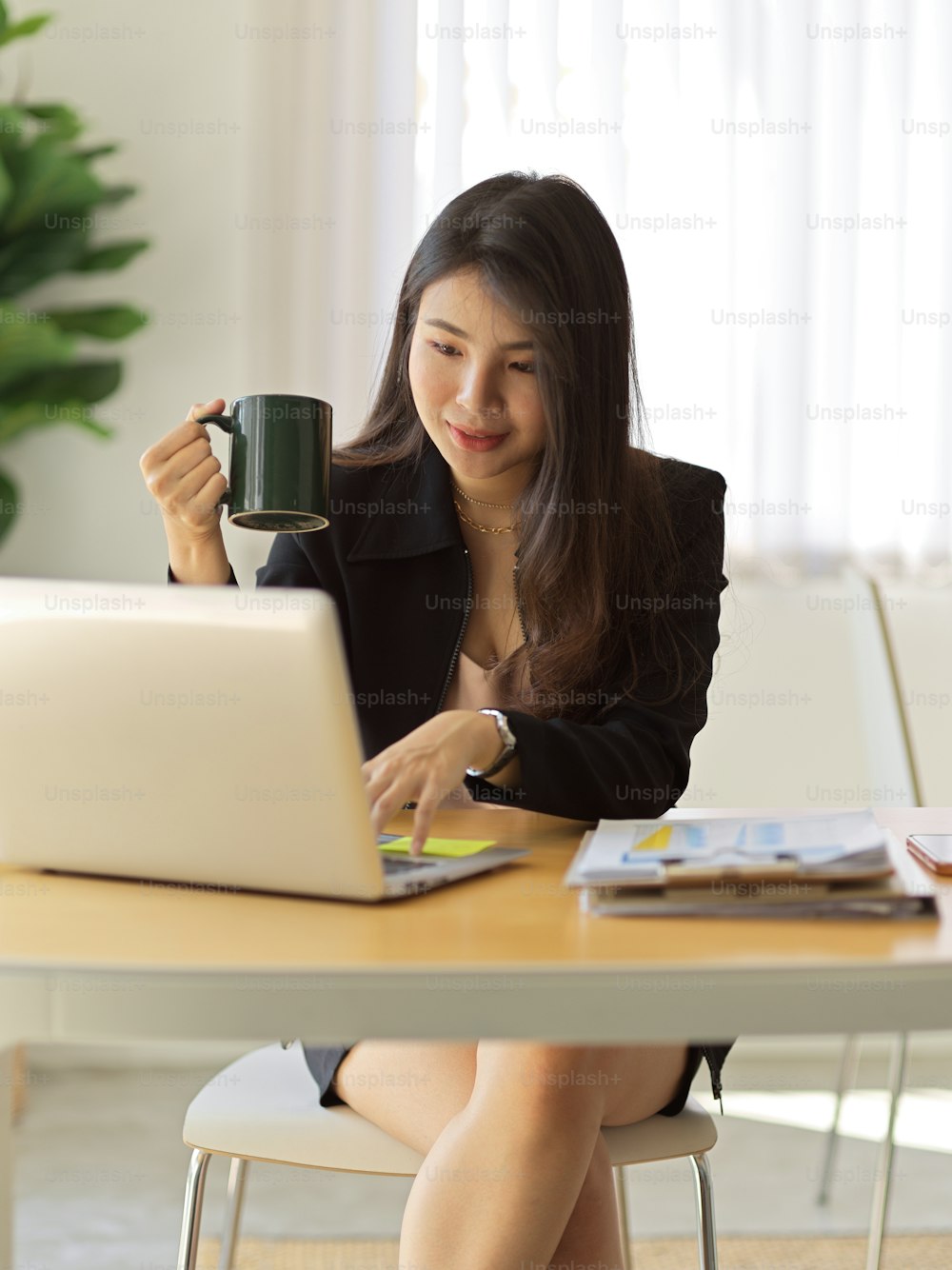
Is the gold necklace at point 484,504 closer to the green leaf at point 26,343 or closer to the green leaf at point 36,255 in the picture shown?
the green leaf at point 26,343

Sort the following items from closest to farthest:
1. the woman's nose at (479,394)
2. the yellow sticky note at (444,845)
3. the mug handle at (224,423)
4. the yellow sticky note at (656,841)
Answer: the yellow sticky note at (656,841) < the yellow sticky note at (444,845) < the mug handle at (224,423) < the woman's nose at (479,394)

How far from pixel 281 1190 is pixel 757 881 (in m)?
1.64

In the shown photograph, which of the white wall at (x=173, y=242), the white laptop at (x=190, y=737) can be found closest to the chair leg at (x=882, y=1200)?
the white laptop at (x=190, y=737)

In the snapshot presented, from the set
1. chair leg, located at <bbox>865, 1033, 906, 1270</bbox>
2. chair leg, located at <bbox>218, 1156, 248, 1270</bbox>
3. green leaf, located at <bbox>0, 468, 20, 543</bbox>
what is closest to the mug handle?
chair leg, located at <bbox>218, 1156, 248, 1270</bbox>

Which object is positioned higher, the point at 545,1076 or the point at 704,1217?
the point at 545,1076

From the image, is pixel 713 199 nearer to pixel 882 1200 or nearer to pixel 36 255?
pixel 36 255

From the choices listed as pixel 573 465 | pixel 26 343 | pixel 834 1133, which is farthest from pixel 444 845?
pixel 26 343

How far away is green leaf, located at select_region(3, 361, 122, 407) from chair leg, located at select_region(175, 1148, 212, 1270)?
1713 mm

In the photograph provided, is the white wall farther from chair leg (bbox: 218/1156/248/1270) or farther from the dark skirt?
the dark skirt

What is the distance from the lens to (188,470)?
1284 mm

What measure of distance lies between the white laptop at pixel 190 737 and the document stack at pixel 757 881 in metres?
0.12

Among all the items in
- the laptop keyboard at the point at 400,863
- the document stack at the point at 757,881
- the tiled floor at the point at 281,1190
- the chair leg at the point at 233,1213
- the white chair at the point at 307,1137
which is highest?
the document stack at the point at 757,881

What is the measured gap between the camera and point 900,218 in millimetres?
2598

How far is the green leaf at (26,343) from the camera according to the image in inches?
91.8
